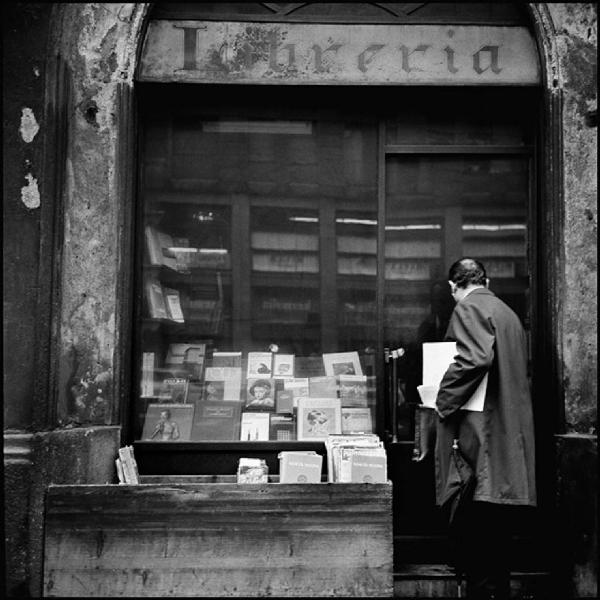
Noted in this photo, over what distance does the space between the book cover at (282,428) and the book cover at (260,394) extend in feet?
0.29

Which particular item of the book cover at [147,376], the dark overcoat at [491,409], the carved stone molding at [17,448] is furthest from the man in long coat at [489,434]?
the carved stone molding at [17,448]

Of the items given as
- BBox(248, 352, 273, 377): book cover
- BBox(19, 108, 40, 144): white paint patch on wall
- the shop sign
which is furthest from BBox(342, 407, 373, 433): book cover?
BBox(19, 108, 40, 144): white paint patch on wall

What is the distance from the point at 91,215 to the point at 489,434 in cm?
296

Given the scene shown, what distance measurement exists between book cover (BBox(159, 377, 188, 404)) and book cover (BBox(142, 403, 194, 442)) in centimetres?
5

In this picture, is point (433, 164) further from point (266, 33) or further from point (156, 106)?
point (156, 106)

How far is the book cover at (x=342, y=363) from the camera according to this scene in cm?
650

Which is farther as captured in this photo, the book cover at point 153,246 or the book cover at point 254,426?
the book cover at point 153,246

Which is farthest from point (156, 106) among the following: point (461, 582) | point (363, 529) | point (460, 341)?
point (461, 582)

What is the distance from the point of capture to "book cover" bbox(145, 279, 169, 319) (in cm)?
648

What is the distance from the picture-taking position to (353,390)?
6.49 m

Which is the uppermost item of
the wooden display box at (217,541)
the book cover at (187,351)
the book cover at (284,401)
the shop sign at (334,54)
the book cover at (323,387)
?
the shop sign at (334,54)

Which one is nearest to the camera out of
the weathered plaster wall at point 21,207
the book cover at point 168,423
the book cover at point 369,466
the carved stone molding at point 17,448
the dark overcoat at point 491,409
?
the dark overcoat at point 491,409

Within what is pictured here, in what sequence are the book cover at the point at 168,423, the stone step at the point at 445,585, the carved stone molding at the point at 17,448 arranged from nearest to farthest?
the carved stone molding at the point at 17,448 → the stone step at the point at 445,585 → the book cover at the point at 168,423

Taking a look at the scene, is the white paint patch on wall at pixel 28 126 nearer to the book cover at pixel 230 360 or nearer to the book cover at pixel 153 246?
the book cover at pixel 153 246
